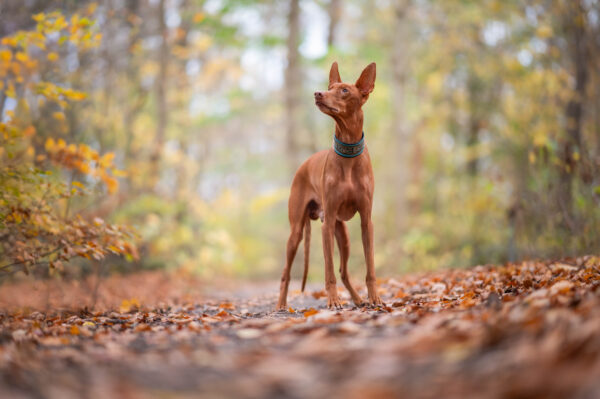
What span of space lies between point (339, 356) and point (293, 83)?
42.2 ft

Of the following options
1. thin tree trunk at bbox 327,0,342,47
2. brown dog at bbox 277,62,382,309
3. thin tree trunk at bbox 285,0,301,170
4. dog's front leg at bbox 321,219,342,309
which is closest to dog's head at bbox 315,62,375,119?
brown dog at bbox 277,62,382,309

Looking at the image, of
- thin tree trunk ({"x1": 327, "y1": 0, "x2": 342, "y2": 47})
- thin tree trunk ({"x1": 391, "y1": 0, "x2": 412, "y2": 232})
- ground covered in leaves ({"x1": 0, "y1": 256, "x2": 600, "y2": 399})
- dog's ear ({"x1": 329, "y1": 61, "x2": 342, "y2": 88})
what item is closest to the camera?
ground covered in leaves ({"x1": 0, "y1": 256, "x2": 600, "y2": 399})

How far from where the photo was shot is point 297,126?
14.4m

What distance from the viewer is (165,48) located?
14.2 m

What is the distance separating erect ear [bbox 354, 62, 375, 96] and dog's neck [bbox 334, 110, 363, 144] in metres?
0.26

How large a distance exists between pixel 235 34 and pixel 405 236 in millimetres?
7725

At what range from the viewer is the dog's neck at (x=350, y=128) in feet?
15.5

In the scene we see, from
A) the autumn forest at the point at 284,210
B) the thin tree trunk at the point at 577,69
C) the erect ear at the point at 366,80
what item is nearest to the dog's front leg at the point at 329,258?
the autumn forest at the point at 284,210

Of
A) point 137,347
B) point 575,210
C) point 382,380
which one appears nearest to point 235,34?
point 575,210

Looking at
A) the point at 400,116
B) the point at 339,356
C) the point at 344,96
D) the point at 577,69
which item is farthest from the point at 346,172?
the point at 577,69

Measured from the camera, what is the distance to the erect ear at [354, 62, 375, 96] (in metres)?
4.80

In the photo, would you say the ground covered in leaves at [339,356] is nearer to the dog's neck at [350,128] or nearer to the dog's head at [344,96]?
the dog's neck at [350,128]

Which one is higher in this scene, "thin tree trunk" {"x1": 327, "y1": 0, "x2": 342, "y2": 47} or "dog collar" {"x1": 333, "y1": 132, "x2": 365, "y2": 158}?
"thin tree trunk" {"x1": 327, "y1": 0, "x2": 342, "y2": 47}

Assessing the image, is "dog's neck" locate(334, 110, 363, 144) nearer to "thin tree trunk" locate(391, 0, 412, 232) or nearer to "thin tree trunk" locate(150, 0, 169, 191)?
"thin tree trunk" locate(391, 0, 412, 232)
